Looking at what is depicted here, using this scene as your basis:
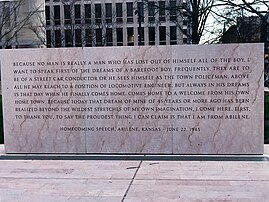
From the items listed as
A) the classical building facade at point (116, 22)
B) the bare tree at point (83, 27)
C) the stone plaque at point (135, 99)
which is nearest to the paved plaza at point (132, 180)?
the stone plaque at point (135, 99)

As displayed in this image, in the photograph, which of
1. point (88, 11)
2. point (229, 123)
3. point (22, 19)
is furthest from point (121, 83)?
Answer: point (88, 11)

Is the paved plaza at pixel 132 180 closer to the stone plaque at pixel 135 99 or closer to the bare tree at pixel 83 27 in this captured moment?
the stone plaque at pixel 135 99

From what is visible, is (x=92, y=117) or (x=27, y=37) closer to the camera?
(x=92, y=117)

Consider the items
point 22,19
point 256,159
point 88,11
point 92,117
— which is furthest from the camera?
point 88,11

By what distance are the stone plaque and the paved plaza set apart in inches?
20.9

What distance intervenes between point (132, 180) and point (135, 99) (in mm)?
2307

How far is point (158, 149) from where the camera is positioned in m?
9.15

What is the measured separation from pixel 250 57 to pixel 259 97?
0.78 m

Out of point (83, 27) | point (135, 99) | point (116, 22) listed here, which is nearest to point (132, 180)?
point (135, 99)

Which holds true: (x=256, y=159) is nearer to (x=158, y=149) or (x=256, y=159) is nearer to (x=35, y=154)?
(x=158, y=149)

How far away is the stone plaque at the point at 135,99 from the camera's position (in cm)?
880

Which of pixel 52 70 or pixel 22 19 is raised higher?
pixel 22 19

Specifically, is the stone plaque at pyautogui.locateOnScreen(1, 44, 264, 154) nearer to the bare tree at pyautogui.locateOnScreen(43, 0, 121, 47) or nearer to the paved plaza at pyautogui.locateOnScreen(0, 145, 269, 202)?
the paved plaza at pyautogui.locateOnScreen(0, 145, 269, 202)

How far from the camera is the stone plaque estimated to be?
8.80 meters
